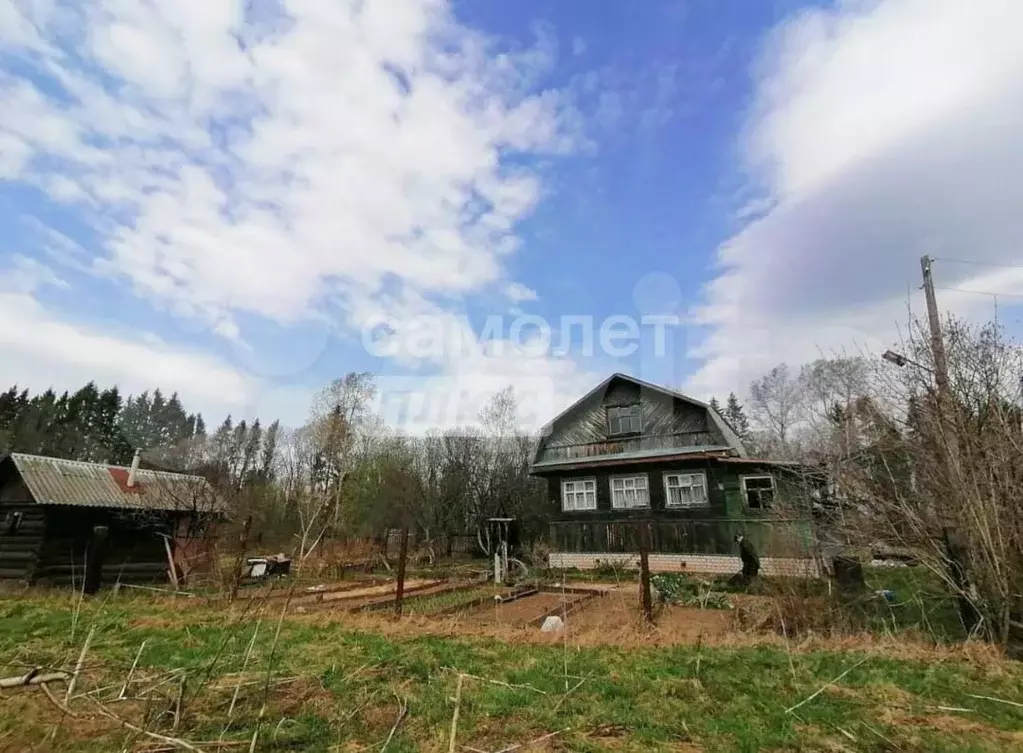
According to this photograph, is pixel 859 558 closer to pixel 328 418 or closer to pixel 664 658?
pixel 664 658

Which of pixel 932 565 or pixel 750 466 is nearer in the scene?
pixel 932 565

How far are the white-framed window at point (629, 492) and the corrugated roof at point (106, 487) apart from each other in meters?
14.9

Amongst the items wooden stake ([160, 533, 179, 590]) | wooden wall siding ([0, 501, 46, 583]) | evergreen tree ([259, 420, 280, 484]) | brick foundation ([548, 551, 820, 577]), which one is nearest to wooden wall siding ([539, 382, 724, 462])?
brick foundation ([548, 551, 820, 577])

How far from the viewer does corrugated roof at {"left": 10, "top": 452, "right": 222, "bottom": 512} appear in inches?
611

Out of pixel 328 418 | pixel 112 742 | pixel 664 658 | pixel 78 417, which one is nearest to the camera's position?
pixel 112 742

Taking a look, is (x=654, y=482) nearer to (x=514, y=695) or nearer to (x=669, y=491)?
(x=669, y=491)

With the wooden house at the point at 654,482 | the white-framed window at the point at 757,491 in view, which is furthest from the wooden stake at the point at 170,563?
the white-framed window at the point at 757,491

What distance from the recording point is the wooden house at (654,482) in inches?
765

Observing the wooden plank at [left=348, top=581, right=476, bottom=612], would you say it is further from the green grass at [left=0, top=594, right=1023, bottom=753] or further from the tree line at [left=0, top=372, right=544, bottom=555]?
the tree line at [left=0, top=372, right=544, bottom=555]

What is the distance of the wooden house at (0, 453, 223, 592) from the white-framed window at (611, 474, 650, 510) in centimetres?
1493

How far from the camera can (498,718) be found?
455 centimetres

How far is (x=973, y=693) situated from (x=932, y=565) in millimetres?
3668

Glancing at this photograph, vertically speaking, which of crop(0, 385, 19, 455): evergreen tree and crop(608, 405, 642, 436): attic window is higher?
crop(0, 385, 19, 455): evergreen tree

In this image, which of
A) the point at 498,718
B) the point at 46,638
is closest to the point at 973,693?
the point at 498,718
